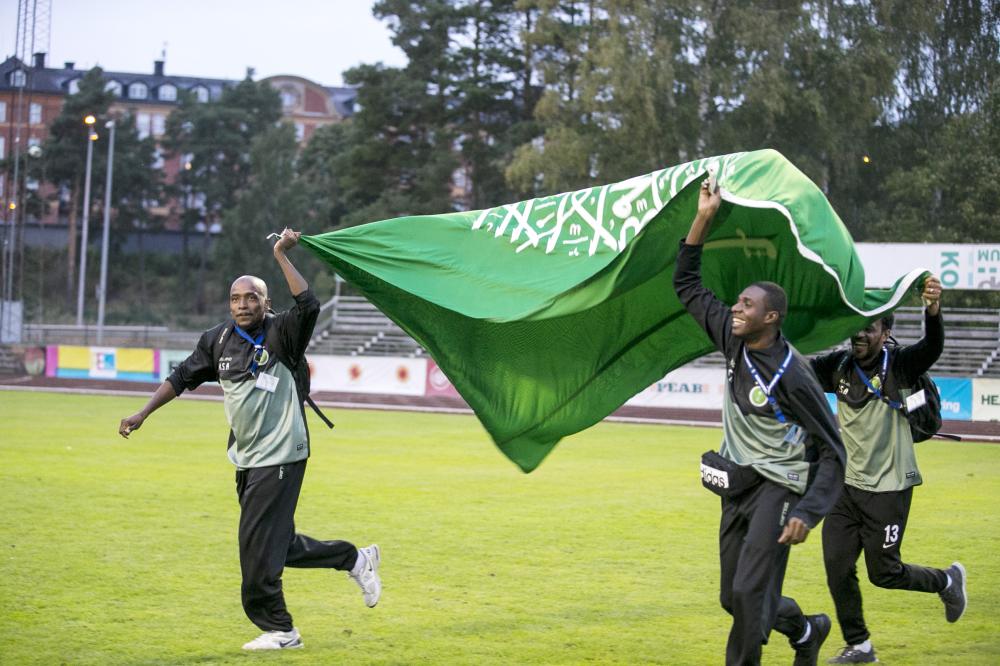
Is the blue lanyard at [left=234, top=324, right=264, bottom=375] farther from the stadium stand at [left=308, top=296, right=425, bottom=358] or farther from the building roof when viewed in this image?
the building roof

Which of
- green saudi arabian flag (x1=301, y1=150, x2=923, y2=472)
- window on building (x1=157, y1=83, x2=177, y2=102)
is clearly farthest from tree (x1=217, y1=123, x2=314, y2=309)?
green saudi arabian flag (x1=301, y1=150, x2=923, y2=472)

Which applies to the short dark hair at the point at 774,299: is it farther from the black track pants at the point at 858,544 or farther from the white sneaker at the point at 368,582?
the white sneaker at the point at 368,582

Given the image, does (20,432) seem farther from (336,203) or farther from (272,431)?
(336,203)

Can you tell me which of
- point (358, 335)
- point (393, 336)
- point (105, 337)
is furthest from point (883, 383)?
point (105, 337)

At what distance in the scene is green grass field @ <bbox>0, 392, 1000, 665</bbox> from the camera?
24.6 ft

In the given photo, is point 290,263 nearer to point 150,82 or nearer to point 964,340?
point 964,340

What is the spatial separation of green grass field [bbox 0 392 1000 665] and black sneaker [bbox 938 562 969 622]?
0.23 m

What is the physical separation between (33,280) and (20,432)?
58.0 m

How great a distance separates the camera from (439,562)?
10336mm

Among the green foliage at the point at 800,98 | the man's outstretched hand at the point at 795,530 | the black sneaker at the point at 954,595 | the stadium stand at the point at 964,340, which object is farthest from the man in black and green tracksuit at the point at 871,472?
the green foliage at the point at 800,98

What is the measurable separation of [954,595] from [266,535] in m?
4.44

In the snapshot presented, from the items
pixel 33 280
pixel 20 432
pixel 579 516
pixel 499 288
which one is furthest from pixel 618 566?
pixel 33 280

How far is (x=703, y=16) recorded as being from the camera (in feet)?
132

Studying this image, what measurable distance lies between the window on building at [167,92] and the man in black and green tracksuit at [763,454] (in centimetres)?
10217
